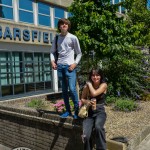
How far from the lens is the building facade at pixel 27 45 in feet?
48.1

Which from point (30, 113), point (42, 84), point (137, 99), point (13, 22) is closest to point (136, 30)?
point (137, 99)

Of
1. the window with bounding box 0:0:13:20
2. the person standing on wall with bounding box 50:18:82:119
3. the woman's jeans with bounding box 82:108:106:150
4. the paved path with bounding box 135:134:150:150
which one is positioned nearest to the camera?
the woman's jeans with bounding box 82:108:106:150

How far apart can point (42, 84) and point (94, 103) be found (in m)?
12.5

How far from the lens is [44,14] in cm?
1697

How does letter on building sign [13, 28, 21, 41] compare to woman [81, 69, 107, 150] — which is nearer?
woman [81, 69, 107, 150]

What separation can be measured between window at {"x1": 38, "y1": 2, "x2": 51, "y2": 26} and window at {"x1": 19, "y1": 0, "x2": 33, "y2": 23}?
72 cm

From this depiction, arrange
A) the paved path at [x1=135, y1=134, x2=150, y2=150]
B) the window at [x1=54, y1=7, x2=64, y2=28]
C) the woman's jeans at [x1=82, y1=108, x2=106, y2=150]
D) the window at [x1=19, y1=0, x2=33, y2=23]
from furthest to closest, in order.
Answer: the window at [x1=54, y1=7, x2=64, y2=28] → the window at [x1=19, y1=0, x2=33, y2=23] → the paved path at [x1=135, y1=134, x2=150, y2=150] → the woman's jeans at [x1=82, y1=108, x2=106, y2=150]

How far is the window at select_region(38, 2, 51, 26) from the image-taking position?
54.8 feet

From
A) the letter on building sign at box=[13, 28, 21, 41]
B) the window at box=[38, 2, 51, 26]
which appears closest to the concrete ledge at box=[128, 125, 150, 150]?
the letter on building sign at box=[13, 28, 21, 41]

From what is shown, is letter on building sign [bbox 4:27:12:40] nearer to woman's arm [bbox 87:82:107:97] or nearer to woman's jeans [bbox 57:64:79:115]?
woman's jeans [bbox 57:64:79:115]

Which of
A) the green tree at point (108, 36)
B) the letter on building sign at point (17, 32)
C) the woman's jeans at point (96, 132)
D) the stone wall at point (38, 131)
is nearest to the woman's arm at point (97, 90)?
the woman's jeans at point (96, 132)

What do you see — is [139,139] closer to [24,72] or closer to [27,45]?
[24,72]

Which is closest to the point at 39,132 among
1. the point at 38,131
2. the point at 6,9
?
the point at 38,131

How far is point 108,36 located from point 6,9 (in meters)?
7.31
